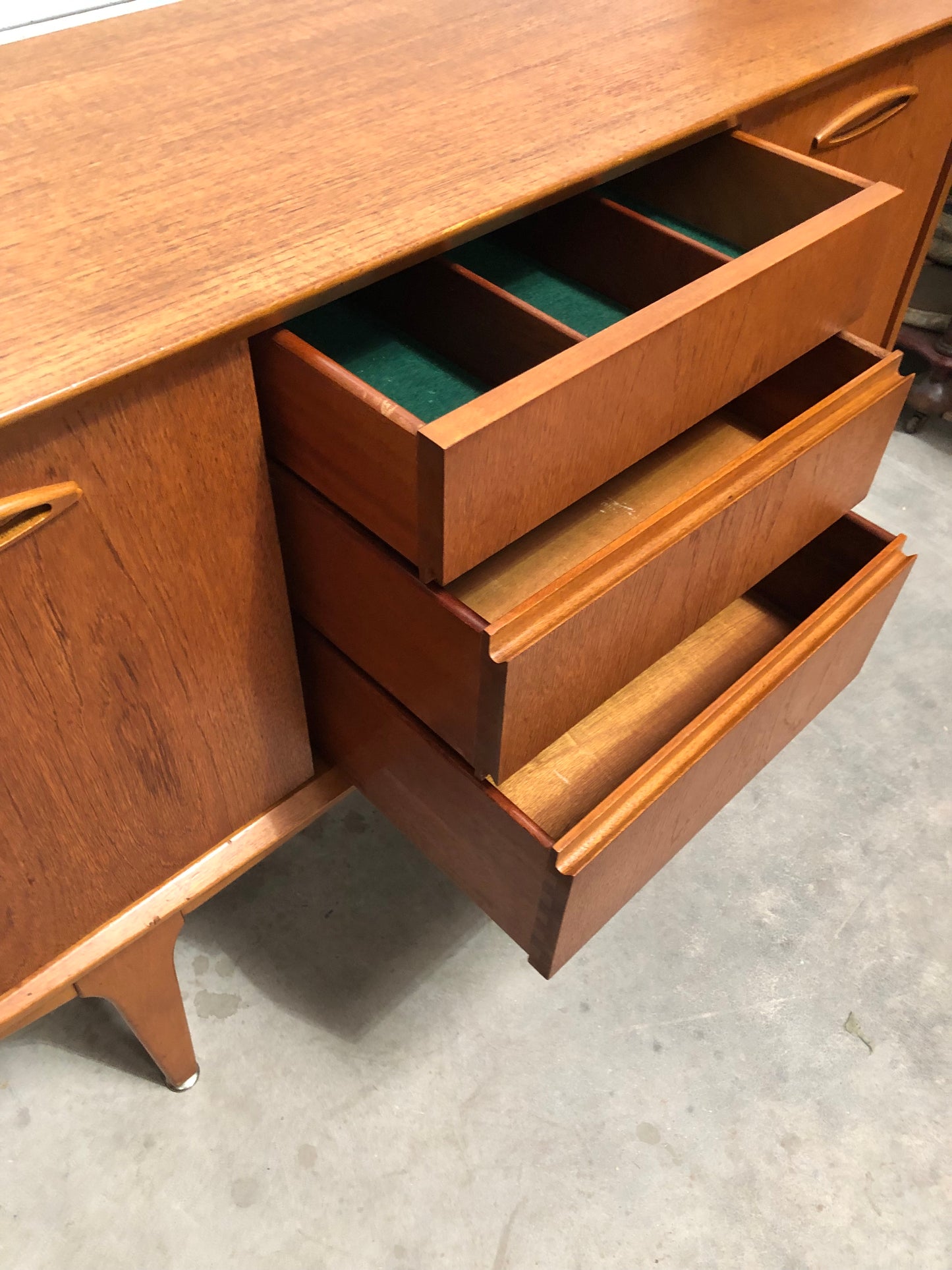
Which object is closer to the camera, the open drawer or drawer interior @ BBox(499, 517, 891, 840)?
the open drawer

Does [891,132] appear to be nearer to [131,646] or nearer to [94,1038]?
[131,646]

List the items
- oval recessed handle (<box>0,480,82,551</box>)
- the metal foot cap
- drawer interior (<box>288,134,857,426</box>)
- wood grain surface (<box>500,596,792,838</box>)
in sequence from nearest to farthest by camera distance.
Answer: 1. oval recessed handle (<box>0,480,82,551</box>)
2. drawer interior (<box>288,134,857,426</box>)
3. wood grain surface (<box>500,596,792,838</box>)
4. the metal foot cap

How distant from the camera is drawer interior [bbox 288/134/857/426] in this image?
0.58 m

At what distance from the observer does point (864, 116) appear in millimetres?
814

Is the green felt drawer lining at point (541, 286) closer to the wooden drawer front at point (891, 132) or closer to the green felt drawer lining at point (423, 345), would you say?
the green felt drawer lining at point (423, 345)

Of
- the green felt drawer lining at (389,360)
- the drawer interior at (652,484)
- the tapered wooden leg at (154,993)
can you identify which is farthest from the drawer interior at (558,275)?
the tapered wooden leg at (154,993)

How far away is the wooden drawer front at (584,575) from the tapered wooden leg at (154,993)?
0.27m

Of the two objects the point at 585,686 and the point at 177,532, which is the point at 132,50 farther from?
the point at 585,686


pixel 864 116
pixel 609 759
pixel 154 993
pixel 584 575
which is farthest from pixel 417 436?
pixel 864 116

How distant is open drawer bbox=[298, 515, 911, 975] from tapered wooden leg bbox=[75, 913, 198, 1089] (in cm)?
19

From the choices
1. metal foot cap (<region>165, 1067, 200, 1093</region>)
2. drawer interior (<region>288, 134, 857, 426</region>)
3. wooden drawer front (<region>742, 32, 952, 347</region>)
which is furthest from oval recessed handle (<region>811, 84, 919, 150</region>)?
metal foot cap (<region>165, 1067, 200, 1093</region>)

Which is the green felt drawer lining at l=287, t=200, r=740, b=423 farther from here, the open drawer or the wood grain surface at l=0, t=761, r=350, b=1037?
the wood grain surface at l=0, t=761, r=350, b=1037

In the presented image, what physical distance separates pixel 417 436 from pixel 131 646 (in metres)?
0.21

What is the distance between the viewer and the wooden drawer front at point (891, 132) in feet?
2.42
